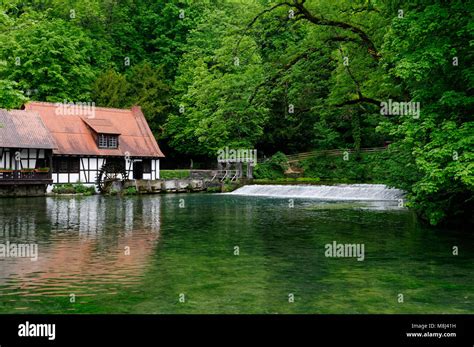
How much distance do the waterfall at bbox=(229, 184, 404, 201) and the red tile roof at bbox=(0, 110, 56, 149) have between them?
1725 cm

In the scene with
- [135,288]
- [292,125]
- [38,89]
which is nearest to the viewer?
[135,288]

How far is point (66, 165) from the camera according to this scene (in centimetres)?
4866

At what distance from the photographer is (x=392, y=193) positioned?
128 feet

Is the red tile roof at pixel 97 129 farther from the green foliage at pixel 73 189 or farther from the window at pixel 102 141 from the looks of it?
the green foliage at pixel 73 189

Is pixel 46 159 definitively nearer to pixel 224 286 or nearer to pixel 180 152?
pixel 180 152

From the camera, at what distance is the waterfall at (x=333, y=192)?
1554 inches

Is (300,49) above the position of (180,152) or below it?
above

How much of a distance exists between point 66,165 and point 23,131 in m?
5.12

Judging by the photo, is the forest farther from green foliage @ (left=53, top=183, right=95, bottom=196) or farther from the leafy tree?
green foliage @ (left=53, top=183, right=95, bottom=196)

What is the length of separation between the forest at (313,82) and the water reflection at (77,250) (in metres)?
5.03

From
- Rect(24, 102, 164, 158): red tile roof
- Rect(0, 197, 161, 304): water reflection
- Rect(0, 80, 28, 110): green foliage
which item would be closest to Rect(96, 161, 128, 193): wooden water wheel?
Rect(24, 102, 164, 158): red tile roof

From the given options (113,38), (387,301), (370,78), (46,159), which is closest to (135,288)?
(387,301)

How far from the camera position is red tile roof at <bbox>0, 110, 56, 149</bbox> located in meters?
43.4

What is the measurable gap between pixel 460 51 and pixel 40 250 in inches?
532
